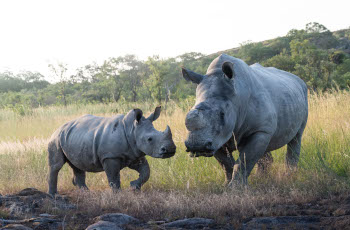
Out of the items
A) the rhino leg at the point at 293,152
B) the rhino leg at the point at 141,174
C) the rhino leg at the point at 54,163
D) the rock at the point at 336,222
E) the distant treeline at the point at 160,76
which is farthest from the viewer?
the distant treeline at the point at 160,76

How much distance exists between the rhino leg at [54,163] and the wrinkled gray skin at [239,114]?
6.59 feet

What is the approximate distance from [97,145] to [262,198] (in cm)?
203

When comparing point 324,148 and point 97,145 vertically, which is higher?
point 97,145

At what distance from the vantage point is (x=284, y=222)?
3143mm

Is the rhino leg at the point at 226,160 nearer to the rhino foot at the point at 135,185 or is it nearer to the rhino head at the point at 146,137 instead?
the rhino head at the point at 146,137

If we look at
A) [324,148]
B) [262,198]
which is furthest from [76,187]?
[324,148]

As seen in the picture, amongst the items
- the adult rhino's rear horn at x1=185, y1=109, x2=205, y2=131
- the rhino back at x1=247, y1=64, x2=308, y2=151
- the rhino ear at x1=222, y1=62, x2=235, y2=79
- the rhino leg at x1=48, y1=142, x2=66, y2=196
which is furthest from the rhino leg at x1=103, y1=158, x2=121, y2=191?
the rhino back at x1=247, y1=64, x2=308, y2=151

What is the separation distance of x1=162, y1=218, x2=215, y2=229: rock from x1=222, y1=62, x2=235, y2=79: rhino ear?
1461 mm

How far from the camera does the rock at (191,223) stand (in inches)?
125

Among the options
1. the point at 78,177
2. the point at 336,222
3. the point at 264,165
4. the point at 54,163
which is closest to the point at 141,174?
the point at 78,177

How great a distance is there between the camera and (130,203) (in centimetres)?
404

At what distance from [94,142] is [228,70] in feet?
6.10

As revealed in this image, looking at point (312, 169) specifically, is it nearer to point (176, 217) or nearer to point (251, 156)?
point (251, 156)

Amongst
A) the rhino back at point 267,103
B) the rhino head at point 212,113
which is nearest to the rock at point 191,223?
the rhino head at point 212,113
